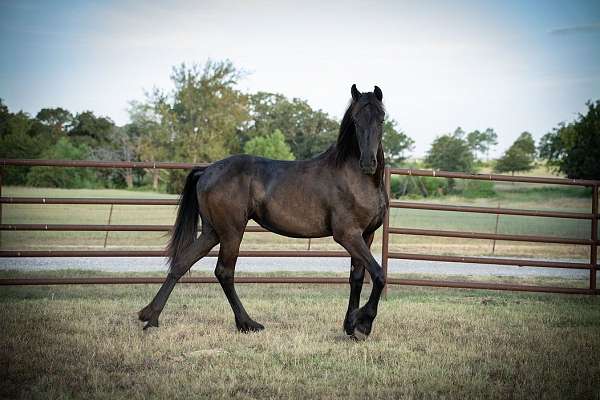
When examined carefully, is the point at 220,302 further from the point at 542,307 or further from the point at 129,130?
the point at 129,130

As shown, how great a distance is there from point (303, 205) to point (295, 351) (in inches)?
58.3

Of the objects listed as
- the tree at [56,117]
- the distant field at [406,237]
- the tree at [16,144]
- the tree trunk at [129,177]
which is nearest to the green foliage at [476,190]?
the distant field at [406,237]

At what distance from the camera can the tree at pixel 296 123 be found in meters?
57.1

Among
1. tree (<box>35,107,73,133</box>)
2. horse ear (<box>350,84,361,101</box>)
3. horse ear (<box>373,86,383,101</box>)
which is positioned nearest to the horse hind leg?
horse ear (<box>350,84,361,101</box>)

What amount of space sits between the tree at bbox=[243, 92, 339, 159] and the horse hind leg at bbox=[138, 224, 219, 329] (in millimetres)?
50134

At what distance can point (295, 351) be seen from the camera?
16.6 ft

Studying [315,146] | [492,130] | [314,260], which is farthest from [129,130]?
[314,260]

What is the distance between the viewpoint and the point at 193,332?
5750mm

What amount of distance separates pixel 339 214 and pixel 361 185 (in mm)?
348

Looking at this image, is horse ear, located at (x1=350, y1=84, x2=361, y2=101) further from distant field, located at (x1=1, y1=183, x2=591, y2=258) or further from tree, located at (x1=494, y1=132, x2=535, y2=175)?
tree, located at (x1=494, y1=132, x2=535, y2=175)

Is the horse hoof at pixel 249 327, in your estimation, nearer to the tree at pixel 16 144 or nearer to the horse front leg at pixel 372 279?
the horse front leg at pixel 372 279

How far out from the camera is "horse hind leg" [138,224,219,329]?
A: 5.86m

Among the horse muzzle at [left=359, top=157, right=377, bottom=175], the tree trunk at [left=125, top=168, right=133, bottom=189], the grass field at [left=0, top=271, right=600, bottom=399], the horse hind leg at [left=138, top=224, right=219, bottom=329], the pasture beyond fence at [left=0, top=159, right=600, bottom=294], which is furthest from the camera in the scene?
the tree trunk at [left=125, top=168, right=133, bottom=189]

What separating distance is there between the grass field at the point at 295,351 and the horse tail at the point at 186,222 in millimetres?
760
